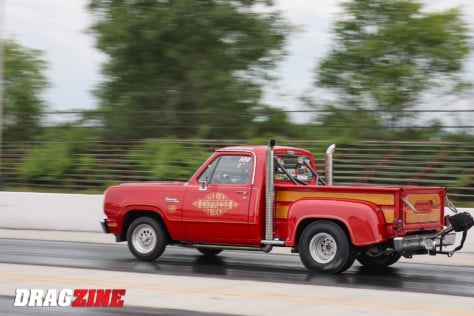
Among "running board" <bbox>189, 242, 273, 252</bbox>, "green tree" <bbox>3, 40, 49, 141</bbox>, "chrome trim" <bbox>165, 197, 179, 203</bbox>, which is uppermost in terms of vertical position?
"green tree" <bbox>3, 40, 49, 141</bbox>

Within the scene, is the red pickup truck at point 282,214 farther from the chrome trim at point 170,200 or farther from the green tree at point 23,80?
the green tree at point 23,80

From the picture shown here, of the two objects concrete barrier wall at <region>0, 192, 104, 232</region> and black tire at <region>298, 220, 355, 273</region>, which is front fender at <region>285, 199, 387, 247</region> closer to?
black tire at <region>298, 220, 355, 273</region>

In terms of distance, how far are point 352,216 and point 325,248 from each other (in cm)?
74

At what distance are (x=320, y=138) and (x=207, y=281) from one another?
12943 mm

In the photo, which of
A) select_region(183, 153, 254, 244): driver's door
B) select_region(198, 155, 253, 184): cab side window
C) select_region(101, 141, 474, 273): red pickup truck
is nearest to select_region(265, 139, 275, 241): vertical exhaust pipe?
select_region(101, 141, 474, 273): red pickup truck

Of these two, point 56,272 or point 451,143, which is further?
point 451,143

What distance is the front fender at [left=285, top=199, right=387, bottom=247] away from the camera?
1210 cm

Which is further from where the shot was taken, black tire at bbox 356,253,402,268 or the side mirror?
black tire at bbox 356,253,402,268

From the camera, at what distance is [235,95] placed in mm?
29344

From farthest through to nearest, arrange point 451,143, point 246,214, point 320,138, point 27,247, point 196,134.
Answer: point 196,134 < point 320,138 < point 451,143 < point 27,247 < point 246,214

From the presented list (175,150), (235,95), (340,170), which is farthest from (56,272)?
(235,95)

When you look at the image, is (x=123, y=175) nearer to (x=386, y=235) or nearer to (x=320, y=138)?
(x=320, y=138)

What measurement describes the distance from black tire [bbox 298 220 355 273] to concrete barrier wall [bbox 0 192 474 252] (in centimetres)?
931

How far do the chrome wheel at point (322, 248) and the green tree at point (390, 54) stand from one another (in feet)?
48.6
